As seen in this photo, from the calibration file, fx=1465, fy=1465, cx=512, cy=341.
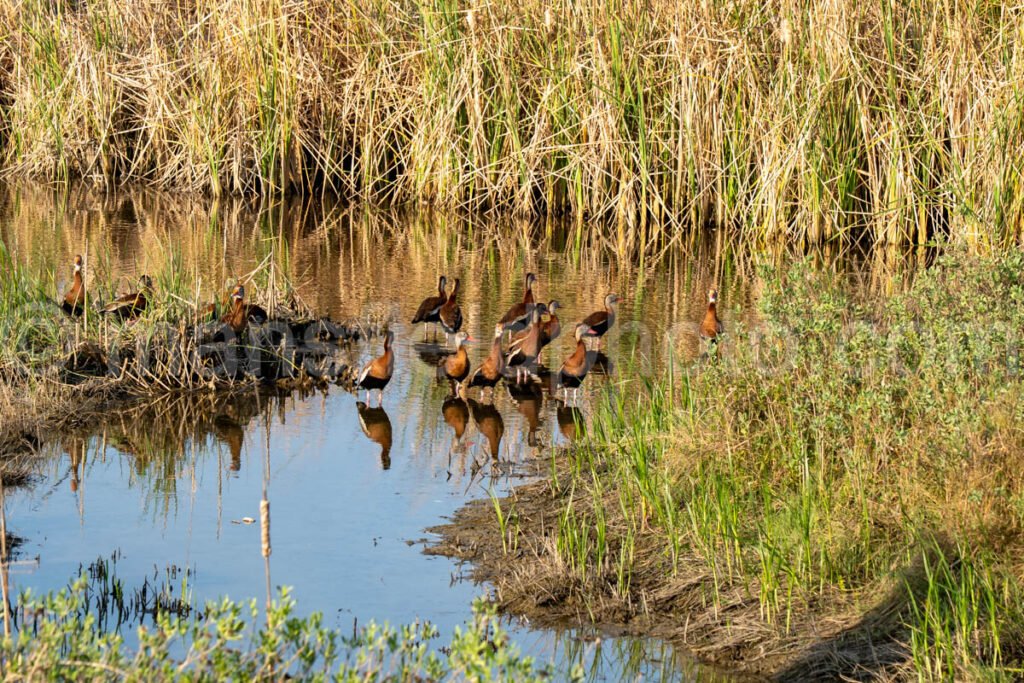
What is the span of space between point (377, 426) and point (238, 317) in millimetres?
1440

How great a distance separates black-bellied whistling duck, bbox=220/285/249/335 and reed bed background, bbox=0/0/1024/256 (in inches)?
223

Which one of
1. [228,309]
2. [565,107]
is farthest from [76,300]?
[565,107]

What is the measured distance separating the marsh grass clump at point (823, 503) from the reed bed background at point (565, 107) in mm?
4740

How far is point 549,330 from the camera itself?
1111 cm

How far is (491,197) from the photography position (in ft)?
52.9

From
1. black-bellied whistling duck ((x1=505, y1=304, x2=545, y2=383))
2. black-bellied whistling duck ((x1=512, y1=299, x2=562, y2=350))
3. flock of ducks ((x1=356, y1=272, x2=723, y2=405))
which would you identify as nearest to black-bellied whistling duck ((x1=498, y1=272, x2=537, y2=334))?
flock of ducks ((x1=356, y1=272, x2=723, y2=405))

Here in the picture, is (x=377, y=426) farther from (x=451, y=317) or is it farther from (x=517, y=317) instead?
(x=517, y=317)

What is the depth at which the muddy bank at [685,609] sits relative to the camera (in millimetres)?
5781

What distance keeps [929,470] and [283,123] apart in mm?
11722

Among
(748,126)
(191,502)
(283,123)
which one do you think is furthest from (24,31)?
(191,502)

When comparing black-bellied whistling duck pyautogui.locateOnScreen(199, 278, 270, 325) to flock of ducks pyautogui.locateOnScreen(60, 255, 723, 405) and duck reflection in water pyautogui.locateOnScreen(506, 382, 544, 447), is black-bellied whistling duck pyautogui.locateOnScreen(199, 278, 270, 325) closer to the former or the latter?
flock of ducks pyautogui.locateOnScreen(60, 255, 723, 405)

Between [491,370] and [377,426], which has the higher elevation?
[491,370]

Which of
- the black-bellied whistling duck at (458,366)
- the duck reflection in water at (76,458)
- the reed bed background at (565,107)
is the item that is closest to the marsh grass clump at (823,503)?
the black-bellied whistling duck at (458,366)

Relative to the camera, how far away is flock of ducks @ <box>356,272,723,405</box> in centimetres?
981
